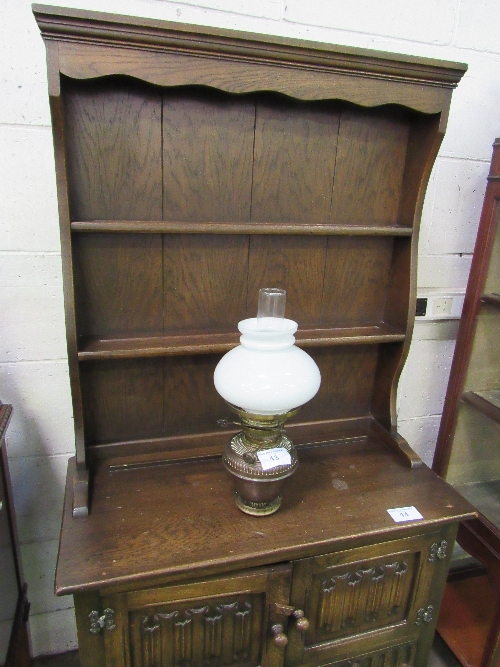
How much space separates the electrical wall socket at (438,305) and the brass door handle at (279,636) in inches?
42.2

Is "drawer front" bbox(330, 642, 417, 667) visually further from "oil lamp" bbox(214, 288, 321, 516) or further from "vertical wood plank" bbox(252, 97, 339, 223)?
"vertical wood plank" bbox(252, 97, 339, 223)

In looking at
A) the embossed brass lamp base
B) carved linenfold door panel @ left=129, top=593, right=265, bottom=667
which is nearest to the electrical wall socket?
the embossed brass lamp base

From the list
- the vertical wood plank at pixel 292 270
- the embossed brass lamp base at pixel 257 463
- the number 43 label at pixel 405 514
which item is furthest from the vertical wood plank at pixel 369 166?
the number 43 label at pixel 405 514

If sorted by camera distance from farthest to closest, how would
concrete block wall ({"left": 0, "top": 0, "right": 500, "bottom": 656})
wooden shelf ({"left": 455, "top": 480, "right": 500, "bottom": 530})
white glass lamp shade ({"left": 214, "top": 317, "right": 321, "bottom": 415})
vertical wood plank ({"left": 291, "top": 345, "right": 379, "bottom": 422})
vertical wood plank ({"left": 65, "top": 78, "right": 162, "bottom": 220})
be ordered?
wooden shelf ({"left": 455, "top": 480, "right": 500, "bottom": 530}) < vertical wood plank ({"left": 291, "top": 345, "right": 379, "bottom": 422}) < concrete block wall ({"left": 0, "top": 0, "right": 500, "bottom": 656}) < vertical wood plank ({"left": 65, "top": 78, "right": 162, "bottom": 220}) < white glass lamp shade ({"left": 214, "top": 317, "right": 321, "bottom": 415})

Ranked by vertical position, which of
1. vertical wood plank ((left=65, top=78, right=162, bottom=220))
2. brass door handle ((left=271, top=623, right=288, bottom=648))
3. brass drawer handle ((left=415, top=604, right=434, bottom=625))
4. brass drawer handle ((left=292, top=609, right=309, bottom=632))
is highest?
vertical wood plank ((left=65, top=78, right=162, bottom=220))

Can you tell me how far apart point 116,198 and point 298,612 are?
1108mm

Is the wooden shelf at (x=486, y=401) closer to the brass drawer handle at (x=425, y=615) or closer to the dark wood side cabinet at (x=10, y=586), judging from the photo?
the brass drawer handle at (x=425, y=615)

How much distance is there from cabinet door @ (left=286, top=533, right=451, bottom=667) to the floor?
1.73 ft

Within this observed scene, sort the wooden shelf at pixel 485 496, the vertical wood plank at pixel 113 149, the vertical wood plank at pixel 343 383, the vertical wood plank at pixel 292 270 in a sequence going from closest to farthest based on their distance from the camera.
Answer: the vertical wood plank at pixel 113 149 < the vertical wood plank at pixel 292 270 < the vertical wood plank at pixel 343 383 < the wooden shelf at pixel 485 496

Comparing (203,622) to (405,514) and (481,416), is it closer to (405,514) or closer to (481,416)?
(405,514)

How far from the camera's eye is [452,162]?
1594 millimetres

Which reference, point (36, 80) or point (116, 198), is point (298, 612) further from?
point (36, 80)

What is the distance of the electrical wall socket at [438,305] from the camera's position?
1.70 m

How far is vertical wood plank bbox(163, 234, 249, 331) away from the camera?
1.31 metres
